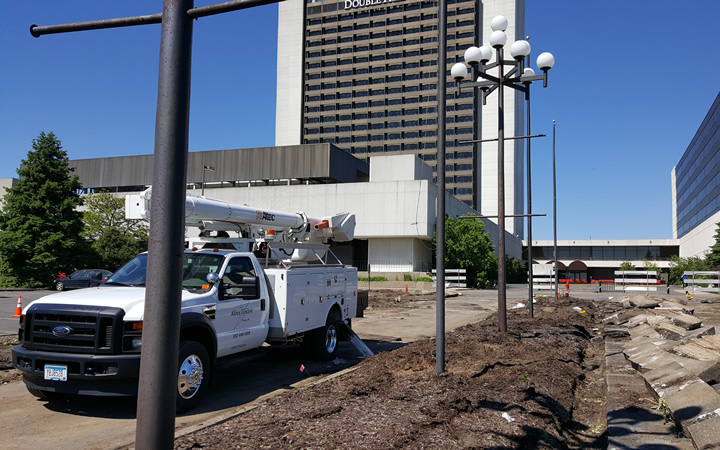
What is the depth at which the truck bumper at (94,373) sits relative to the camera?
255 inches

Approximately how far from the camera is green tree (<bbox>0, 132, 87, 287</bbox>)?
40781 mm

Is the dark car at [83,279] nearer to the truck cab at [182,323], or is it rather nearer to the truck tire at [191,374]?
the truck cab at [182,323]

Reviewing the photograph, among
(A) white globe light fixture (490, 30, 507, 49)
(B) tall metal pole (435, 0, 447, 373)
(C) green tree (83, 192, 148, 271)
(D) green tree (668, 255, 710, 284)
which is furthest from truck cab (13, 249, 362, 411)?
(D) green tree (668, 255, 710, 284)

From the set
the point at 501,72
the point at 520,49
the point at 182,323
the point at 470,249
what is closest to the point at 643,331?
the point at 501,72

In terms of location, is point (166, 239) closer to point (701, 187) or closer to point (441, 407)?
point (441, 407)

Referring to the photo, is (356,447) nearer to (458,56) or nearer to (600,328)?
(600,328)

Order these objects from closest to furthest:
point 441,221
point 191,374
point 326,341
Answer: point 191,374 → point 441,221 → point 326,341

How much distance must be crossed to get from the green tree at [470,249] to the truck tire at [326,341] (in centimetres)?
4618

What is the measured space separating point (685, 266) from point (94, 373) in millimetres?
75133

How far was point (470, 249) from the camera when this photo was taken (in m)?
56.9

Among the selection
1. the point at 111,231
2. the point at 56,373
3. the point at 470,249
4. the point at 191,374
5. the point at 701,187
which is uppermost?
the point at 701,187

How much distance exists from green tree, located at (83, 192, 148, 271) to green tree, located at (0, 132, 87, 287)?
6922 mm

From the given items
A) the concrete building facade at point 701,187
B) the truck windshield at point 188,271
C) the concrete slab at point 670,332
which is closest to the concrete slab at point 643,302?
the concrete slab at point 670,332

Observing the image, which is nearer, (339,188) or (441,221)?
(441,221)
